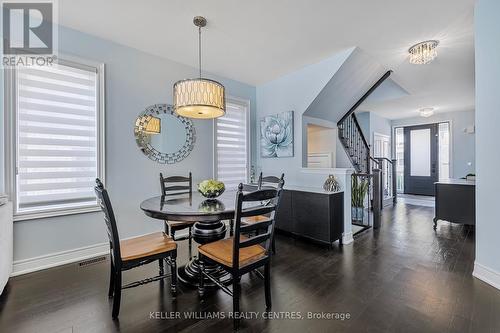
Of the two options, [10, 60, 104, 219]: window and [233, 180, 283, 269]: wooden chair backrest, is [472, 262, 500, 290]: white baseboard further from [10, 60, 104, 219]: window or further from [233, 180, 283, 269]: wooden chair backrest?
[10, 60, 104, 219]: window

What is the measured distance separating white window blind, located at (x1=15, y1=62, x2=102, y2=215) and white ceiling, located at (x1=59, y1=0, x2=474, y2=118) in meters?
0.67

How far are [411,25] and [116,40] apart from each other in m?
3.55

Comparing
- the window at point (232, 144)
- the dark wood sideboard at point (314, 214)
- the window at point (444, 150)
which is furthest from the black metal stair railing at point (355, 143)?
the window at point (444, 150)

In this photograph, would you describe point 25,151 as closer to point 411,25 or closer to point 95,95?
point 95,95

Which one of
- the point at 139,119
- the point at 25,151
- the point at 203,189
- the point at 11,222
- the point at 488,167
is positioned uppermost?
the point at 139,119

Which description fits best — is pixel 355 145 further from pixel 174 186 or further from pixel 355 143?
pixel 174 186

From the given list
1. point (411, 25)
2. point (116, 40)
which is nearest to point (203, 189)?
point (116, 40)

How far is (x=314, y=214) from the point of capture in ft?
10.2

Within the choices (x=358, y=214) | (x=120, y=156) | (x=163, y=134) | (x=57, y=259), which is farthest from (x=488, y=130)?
(x=57, y=259)

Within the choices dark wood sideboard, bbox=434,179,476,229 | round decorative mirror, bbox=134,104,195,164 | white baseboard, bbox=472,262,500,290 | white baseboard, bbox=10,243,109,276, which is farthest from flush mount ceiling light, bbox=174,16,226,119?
dark wood sideboard, bbox=434,179,476,229

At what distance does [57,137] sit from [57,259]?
4.46 ft

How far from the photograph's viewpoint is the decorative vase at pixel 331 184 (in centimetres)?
317

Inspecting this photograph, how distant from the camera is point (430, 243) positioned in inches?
126

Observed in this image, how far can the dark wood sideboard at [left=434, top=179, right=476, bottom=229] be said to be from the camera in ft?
12.0
